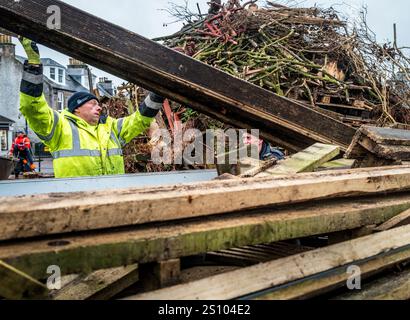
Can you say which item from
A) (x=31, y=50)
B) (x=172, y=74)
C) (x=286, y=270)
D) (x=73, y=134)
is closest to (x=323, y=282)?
(x=286, y=270)

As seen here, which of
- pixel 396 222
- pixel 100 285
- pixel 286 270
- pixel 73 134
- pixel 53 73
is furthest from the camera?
pixel 53 73

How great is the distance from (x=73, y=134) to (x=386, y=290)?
3.01 metres

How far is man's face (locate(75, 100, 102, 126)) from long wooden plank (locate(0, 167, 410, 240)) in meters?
2.59

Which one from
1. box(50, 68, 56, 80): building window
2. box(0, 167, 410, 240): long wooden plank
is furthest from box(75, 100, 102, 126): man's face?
box(50, 68, 56, 80): building window

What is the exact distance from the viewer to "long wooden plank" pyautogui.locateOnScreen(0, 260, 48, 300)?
942 millimetres

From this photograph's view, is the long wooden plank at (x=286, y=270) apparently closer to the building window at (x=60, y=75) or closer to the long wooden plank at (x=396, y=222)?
the long wooden plank at (x=396, y=222)

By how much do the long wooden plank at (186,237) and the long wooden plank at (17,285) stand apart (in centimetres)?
5

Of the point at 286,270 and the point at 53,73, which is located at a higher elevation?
the point at 53,73

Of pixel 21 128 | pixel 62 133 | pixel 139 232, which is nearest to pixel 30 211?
pixel 139 232

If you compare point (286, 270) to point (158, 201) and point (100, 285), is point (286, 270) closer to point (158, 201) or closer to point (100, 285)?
point (158, 201)

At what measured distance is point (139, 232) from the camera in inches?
47.2

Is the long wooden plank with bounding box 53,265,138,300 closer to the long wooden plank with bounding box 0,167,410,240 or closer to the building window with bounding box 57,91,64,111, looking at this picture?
the long wooden plank with bounding box 0,167,410,240

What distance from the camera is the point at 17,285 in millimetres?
968
